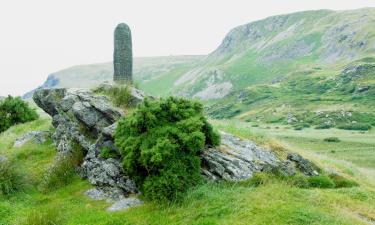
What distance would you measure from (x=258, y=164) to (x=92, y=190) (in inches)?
291

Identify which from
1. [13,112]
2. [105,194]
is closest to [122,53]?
[13,112]

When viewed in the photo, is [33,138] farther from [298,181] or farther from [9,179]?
[298,181]

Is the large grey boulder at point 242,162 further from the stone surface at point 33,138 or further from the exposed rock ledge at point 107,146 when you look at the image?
the stone surface at point 33,138

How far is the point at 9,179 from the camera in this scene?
17938 mm

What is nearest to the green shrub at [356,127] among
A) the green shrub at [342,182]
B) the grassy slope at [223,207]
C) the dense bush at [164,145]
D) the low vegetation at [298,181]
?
the green shrub at [342,182]

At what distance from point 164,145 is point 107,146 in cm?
445

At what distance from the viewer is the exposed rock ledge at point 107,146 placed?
17.3 meters

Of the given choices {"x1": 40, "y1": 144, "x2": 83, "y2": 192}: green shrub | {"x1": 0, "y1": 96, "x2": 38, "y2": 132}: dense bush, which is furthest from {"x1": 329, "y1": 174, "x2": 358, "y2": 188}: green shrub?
{"x1": 0, "y1": 96, "x2": 38, "y2": 132}: dense bush

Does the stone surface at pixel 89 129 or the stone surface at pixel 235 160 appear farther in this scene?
the stone surface at pixel 89 129

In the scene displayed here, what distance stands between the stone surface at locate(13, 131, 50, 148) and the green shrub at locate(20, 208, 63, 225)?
11.7 metres

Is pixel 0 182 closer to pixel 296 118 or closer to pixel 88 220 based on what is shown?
pixel 88 220

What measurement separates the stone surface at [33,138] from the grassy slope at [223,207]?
7758 millimetres

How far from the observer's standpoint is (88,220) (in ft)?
47.9

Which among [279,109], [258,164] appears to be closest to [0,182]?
[258,164]
